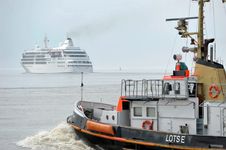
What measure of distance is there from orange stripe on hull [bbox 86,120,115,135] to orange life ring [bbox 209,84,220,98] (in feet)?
13.9

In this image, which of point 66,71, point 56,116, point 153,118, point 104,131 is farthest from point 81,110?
point 66,71

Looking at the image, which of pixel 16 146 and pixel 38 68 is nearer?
pixel 16 146

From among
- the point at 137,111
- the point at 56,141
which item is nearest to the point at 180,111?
the point at 137,111

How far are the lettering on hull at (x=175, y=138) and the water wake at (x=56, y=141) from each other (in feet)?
17.6

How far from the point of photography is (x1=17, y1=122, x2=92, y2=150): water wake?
857 inches

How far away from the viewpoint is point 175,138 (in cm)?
1631

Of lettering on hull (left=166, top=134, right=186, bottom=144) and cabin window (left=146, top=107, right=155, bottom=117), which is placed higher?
cabin window (left=146, top=107, right=155, bottom=117)

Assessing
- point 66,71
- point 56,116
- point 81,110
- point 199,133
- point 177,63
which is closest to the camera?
point 199,133

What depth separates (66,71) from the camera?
136125mm

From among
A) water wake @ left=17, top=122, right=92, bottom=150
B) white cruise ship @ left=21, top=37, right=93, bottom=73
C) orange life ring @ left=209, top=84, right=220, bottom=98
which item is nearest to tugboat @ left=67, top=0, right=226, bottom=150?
orange life ring @ left=209, top=84, right=220, bottom=98

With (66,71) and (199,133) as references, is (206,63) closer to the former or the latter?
(199,133)

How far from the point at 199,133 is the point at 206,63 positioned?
2.71m

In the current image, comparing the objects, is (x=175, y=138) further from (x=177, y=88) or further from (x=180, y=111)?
(x=177, y=88)

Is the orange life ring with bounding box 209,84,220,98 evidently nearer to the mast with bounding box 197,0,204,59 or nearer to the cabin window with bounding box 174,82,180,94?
the cabin window with bounding box 174,82,180,94
